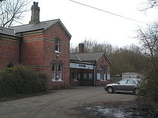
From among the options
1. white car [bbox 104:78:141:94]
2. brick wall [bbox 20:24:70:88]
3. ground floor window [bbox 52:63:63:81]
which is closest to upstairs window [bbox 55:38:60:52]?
brick wall [bbox 20:24:70:88]

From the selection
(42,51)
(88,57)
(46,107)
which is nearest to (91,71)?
(88,57)

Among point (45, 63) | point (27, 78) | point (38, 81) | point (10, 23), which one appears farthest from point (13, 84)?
point (10, 23)

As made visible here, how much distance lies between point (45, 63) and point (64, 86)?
4.46m

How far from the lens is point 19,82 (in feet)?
58.2

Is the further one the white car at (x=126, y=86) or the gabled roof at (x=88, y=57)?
the gabled roof at (x=88, y=57)

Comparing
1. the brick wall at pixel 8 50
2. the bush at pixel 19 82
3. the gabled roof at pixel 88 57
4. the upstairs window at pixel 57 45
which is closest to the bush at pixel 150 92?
the bush at pixel 19 82

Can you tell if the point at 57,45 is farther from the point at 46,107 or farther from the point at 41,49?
the point at 46,107

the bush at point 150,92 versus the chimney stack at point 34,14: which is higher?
the chimney stack at point 34,14

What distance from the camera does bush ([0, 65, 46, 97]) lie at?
1640 centimetres

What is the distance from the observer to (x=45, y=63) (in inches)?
928

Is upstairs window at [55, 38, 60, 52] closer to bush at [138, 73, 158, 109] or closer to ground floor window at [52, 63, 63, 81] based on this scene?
ground floor window at [52, 63, 63, 81]

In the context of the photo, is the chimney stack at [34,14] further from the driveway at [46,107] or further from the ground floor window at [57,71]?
the driveway at [46,107]

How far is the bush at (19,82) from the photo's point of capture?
16398 mm

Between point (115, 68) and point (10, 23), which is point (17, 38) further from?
point (115, 68)
